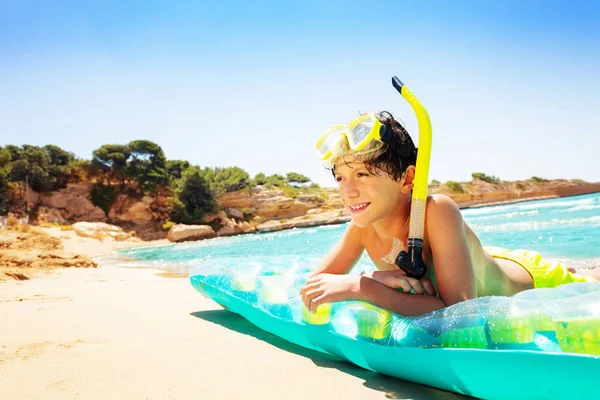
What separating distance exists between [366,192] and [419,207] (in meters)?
0.26

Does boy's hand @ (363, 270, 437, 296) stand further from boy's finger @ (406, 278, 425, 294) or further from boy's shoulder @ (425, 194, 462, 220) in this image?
boy's shoulder @ (425, 194, 462, 220)

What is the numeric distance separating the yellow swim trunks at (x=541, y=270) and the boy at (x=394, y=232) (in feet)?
1.73

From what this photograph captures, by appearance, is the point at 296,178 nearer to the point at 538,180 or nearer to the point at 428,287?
the point at 538,180

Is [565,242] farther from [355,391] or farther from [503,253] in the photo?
[355,391]

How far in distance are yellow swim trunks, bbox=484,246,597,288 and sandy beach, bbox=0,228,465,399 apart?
137 cm

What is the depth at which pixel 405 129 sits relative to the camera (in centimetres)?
234

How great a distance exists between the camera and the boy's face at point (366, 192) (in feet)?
7.34

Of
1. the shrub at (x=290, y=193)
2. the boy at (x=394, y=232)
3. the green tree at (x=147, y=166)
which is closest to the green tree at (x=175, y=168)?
the green tree at (x=147, y=166)

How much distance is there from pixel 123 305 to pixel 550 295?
3511 millimetres

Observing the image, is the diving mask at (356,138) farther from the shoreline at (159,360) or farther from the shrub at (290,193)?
the shrub at (290,193)

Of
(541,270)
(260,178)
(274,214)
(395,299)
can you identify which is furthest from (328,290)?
(260,178)

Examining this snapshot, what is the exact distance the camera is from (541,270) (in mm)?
2977

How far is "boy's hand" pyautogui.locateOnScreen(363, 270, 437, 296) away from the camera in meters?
2.21

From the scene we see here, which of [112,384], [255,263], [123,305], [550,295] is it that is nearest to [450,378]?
[550,295]
